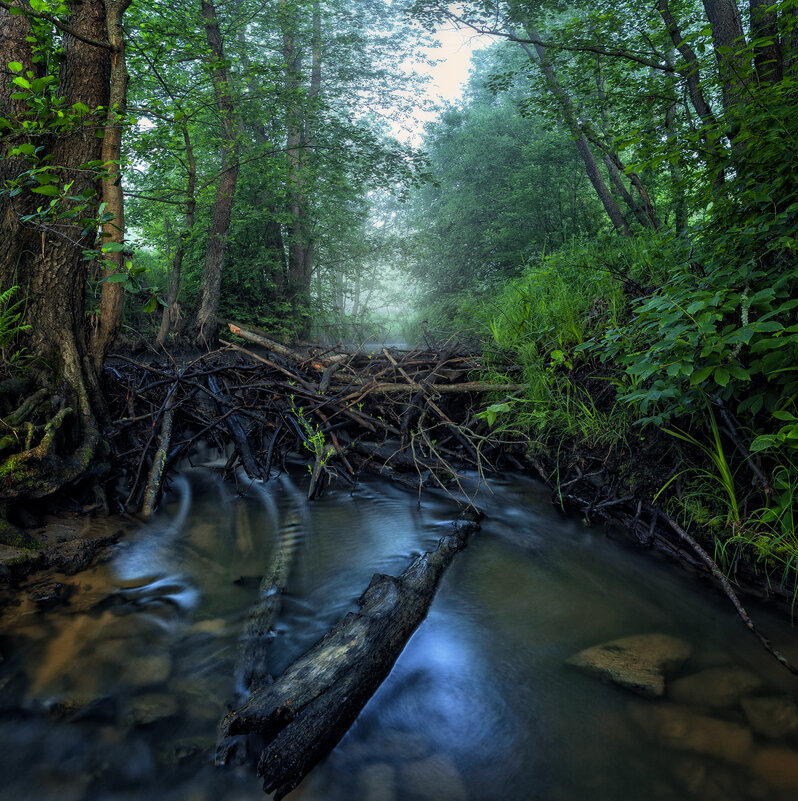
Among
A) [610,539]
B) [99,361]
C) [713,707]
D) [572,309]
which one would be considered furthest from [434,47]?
[713,707]

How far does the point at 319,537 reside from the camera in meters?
3.47

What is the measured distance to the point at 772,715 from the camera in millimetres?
1847

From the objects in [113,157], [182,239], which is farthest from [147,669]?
[182,239]

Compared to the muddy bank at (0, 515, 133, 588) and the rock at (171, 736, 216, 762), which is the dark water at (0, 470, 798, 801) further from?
the muddy bank at (0, 515, 133, 588)

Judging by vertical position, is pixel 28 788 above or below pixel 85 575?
below

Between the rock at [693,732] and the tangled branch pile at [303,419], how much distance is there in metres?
2.25

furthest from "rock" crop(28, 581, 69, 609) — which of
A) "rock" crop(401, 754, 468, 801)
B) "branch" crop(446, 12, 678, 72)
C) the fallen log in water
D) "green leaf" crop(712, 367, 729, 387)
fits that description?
"branch" crop(446, 12, 678, 72)

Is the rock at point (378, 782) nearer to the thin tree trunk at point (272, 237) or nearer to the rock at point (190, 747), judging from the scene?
the rock at point (190, 747)

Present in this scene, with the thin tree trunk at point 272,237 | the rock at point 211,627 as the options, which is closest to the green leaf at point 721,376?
the rock at point 211,627

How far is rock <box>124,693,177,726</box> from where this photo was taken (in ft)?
5.97

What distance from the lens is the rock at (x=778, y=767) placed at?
62.7 inches

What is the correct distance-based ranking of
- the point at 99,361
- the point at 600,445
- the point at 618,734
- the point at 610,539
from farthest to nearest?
the point at 99,361 → the point at 600,445 → the point at 610,539 → the point at 618,734

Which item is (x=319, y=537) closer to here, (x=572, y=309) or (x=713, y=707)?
(x=713, y=707)

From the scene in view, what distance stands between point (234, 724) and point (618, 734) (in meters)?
1.58
